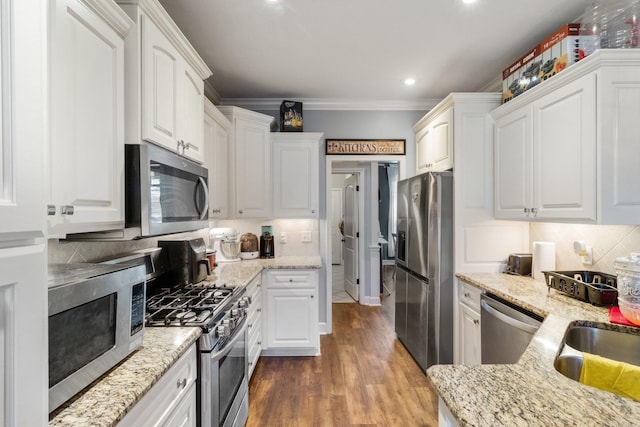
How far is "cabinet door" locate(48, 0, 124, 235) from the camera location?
1.00 meters

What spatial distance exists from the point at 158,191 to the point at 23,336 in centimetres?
97

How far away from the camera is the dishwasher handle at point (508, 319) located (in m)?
1.77

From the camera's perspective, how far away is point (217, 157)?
275cm

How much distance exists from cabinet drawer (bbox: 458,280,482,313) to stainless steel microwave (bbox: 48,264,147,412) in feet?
7.23

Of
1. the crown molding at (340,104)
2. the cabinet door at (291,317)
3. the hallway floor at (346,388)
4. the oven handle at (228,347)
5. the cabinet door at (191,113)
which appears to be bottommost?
the hallway floor at (346,388)

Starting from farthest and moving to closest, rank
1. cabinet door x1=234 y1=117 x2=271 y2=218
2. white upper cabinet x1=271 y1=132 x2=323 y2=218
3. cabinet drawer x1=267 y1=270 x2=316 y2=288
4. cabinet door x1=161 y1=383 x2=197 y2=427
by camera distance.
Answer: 1. white upper cabinet x1=271 y1=132 x2=323 y2=218
2. cabinet door x1=234 y1=117 x2=271 y2=218
3. cabinet drawer x1=267 y1=270 x2=316 y2=288
4. cabinet door x1=161 y1=383 x2=197 y2=427

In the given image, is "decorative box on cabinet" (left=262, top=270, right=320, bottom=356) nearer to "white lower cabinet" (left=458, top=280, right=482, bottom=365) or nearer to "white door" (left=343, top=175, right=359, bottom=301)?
"white lower cabinet" (left=458, top=280, right=482, bottom=365)

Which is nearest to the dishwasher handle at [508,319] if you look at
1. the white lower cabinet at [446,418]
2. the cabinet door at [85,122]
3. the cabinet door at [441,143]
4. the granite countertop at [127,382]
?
the white lower cabinet at [446,418]

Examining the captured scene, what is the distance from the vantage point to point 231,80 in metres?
3.07

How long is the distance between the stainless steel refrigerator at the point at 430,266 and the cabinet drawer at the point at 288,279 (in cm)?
104

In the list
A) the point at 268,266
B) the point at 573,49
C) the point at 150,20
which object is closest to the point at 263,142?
the point at 268,266

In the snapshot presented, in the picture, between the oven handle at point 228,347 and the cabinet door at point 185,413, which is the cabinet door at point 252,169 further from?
the cabinet door at point 185,413

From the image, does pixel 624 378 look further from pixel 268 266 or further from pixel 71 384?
pixel 268 266

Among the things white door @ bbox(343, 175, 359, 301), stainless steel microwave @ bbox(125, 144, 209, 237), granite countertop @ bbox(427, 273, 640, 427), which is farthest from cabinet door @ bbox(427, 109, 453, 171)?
stainless steel microwave @ bbox(125, 144, 209, 237)
